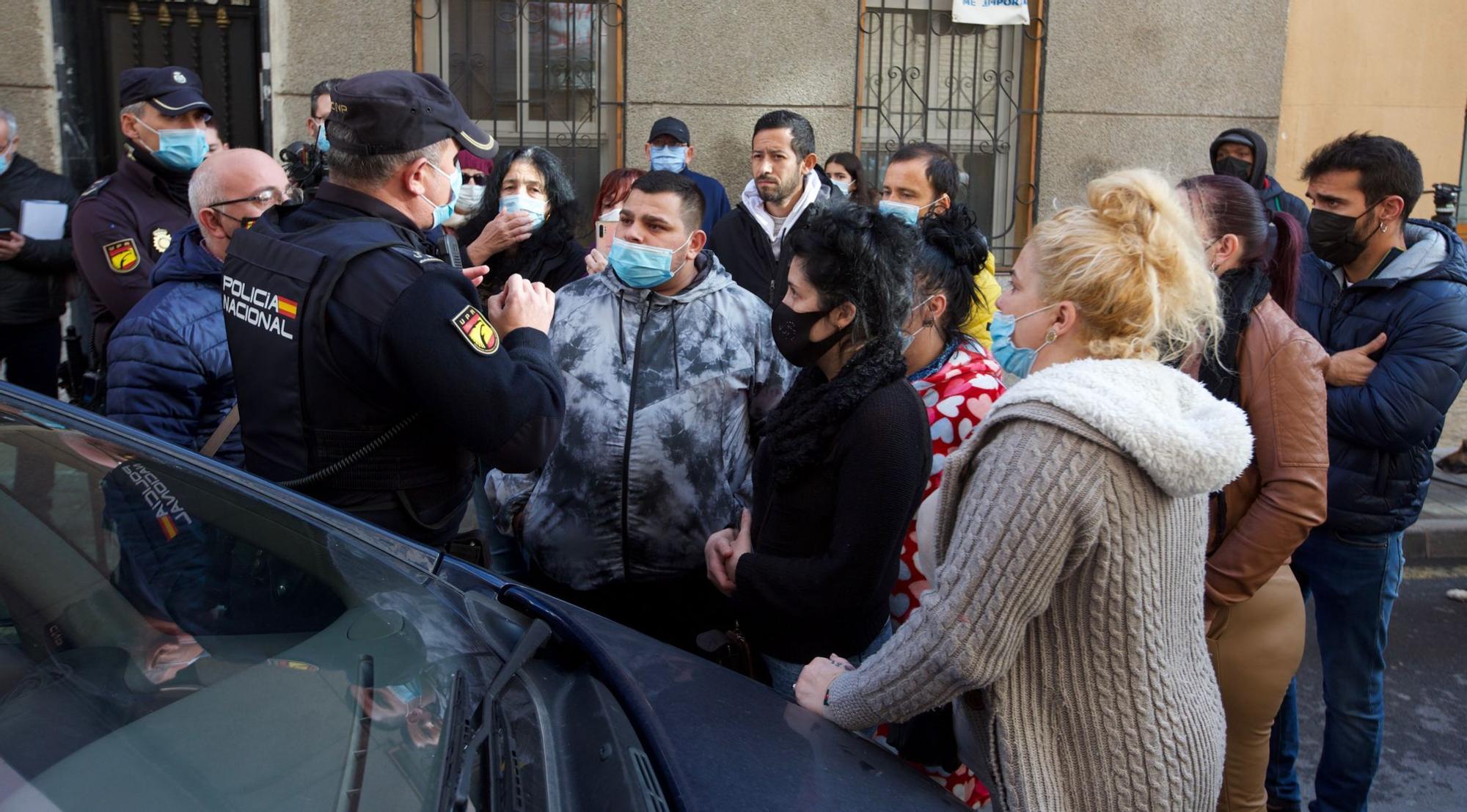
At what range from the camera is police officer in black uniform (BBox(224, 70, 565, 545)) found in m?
2.13

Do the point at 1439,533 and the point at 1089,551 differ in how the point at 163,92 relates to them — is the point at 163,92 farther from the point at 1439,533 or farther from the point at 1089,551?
the point at 1439,533

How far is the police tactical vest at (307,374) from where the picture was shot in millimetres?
2170

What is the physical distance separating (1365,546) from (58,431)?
312 centimetres

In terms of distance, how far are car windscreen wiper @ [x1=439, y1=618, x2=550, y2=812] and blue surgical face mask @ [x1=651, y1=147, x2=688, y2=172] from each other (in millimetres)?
4510

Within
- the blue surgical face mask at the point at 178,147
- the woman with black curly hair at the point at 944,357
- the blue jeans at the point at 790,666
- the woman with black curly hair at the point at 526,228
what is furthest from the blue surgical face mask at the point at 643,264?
the blue surgical face mask at the point at 178,147

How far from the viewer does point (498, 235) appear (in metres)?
4.16

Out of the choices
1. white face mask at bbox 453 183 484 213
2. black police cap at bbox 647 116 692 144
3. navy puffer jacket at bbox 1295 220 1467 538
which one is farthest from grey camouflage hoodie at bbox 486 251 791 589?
black police cap at bbox 647 116 692 144

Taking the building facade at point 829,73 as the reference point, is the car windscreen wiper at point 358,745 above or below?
below

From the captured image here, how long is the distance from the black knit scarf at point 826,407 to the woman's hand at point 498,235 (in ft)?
6.60

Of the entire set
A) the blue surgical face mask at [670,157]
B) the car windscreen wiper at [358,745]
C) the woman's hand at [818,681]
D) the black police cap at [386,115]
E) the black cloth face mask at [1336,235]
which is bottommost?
the woman's hand at [818,681]

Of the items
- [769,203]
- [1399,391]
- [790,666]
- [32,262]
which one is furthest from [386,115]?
[32,262]

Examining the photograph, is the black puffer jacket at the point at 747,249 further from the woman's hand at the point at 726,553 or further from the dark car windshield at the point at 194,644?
the dark car windshield at the point at 194,644

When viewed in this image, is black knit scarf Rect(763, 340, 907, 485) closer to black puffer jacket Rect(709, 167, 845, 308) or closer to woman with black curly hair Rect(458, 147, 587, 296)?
woman with black curly hair Rect(458, 147, 587, 296)

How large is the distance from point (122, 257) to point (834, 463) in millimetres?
2872
